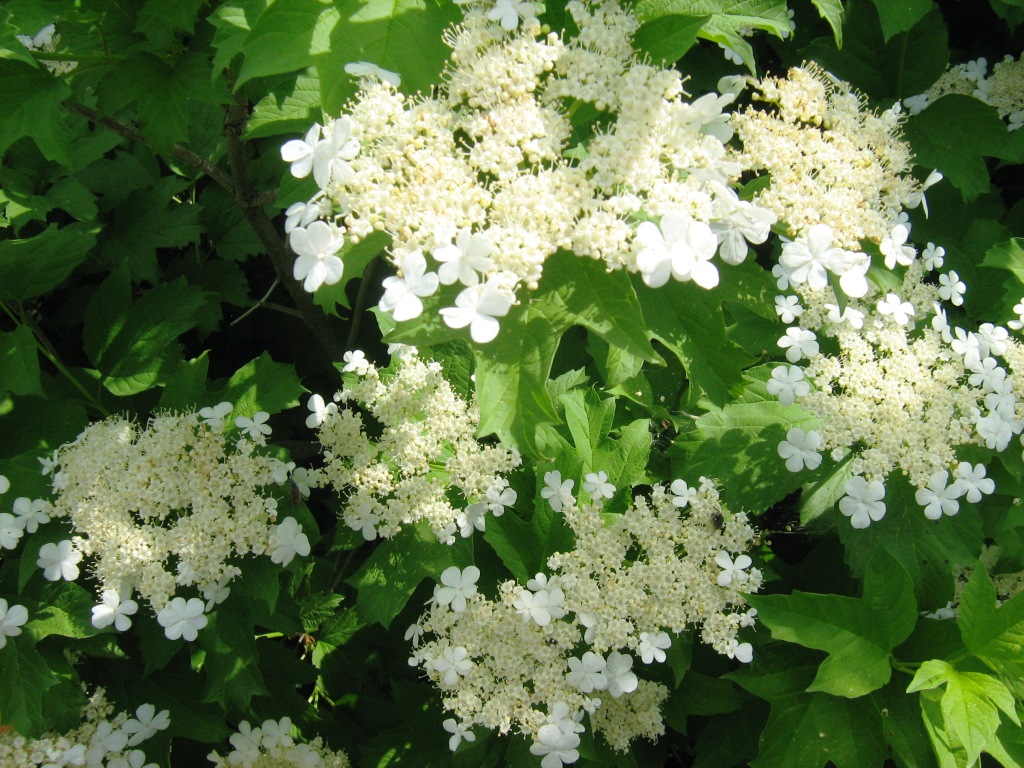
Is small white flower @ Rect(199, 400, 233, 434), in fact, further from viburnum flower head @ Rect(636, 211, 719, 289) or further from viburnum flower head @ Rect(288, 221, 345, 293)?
viburnum flower head @ Rect(636, 211, 719, 289)

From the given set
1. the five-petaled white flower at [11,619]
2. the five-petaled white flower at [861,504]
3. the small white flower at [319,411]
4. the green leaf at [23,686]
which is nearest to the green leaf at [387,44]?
the small white flower at [319,411]

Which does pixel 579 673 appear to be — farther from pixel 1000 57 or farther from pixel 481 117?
pixel 1000 57

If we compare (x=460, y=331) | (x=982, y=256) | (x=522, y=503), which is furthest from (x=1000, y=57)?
(x=460, y=331)

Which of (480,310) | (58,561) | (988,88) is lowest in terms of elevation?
(58,561)

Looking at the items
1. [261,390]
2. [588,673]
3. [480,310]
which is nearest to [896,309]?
[588,673]

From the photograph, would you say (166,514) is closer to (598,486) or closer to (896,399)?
(598,486)

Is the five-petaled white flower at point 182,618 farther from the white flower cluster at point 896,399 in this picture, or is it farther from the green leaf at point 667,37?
the green leaf at point 667,37
